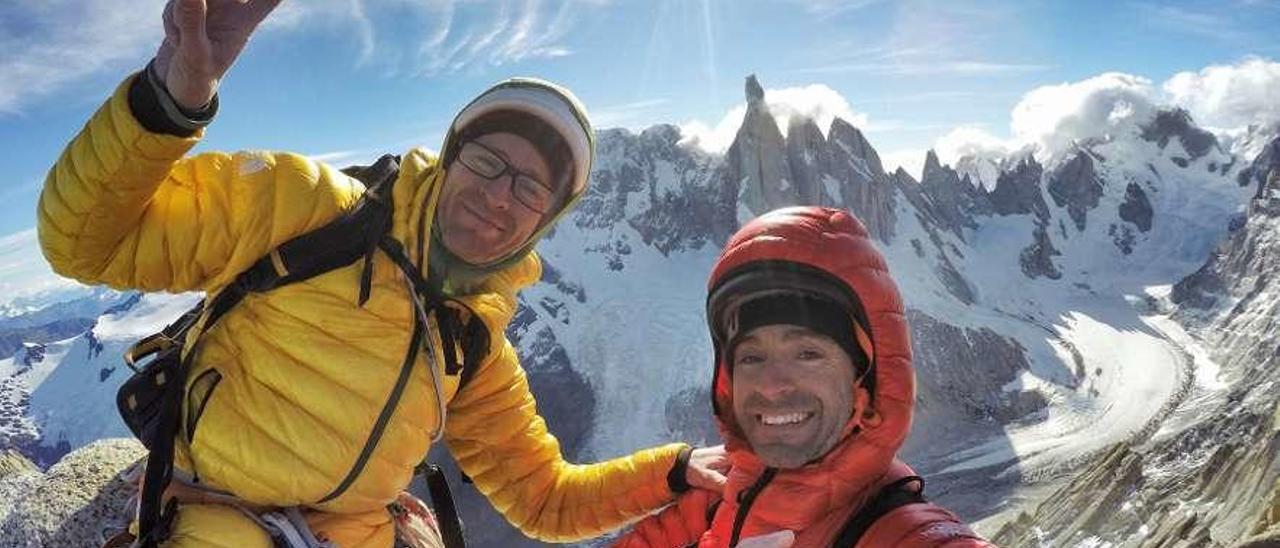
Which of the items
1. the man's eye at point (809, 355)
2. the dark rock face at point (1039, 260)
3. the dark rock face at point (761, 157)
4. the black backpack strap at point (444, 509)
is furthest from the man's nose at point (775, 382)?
the dark rock face at point (1039, 260)

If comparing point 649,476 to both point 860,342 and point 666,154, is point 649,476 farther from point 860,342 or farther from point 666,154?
point 666,154

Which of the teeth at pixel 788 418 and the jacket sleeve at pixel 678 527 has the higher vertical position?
the teeth at pixel 788 418

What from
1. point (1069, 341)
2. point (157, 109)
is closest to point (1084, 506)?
point (157, 109)

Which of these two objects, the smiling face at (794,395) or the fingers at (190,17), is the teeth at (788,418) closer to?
the smiling face at (794,395)

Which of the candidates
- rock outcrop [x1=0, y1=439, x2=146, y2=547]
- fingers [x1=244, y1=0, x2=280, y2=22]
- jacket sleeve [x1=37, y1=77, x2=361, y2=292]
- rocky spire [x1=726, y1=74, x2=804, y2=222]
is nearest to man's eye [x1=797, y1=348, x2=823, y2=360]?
jacket sleeve [x1=37, y1=77, x2=361, y2=292]

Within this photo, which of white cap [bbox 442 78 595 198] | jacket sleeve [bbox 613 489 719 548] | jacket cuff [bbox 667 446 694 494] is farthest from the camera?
jacket cuff [bbox 667 446 694 494]

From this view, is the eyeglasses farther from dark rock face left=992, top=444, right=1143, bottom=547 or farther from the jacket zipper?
dark rock face left=992, top=444, right=1143, bottom=547
